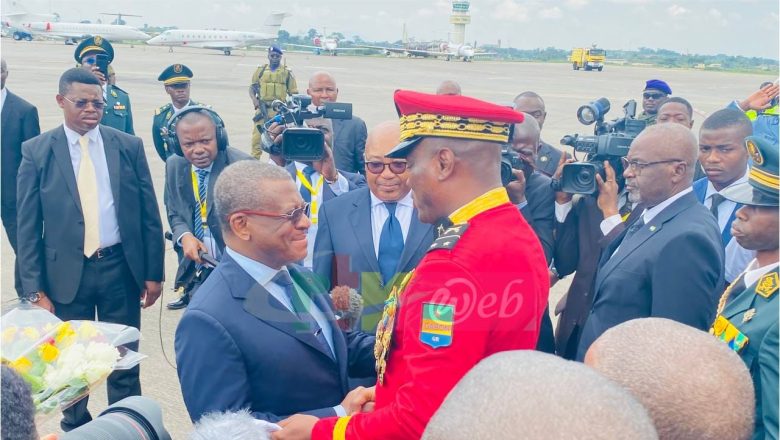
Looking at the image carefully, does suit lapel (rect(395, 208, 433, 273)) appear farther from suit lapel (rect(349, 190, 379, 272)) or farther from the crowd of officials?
suit lapel (rect(349, 190, 379, 272))

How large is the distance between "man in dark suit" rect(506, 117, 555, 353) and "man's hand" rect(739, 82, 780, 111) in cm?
324

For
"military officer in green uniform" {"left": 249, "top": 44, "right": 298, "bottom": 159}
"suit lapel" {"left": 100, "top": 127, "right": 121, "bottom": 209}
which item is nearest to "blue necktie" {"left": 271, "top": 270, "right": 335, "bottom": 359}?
"suit lapel" {"left": 100, "top": 127, "right": 121, "bottom": 209}

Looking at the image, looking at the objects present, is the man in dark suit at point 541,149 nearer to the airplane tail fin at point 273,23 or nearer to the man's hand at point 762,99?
the man's hand at point 762,99

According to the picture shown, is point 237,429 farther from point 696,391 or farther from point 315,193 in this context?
point 315,193

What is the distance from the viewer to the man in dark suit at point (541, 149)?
5.09 meters

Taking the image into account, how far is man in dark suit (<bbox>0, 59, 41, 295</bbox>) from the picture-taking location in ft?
17.1

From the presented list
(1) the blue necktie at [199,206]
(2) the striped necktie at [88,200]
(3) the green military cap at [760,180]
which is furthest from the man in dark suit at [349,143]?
(3) the green military cap at [760,180]

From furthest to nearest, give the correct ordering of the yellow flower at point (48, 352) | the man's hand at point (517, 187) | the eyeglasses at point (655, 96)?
the eyeglasses at point (655, 96) → the man's hand at point (517, 187) → the yellow flower at point (48, 352)

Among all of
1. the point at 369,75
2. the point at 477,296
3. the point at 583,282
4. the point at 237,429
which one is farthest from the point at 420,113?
the point at 369,75

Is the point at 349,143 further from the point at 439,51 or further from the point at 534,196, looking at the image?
the point at 439,51

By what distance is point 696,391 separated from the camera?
123cm

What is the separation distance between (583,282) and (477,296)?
2.14m

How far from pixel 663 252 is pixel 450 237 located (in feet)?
4.41

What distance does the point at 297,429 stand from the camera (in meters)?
2.03
